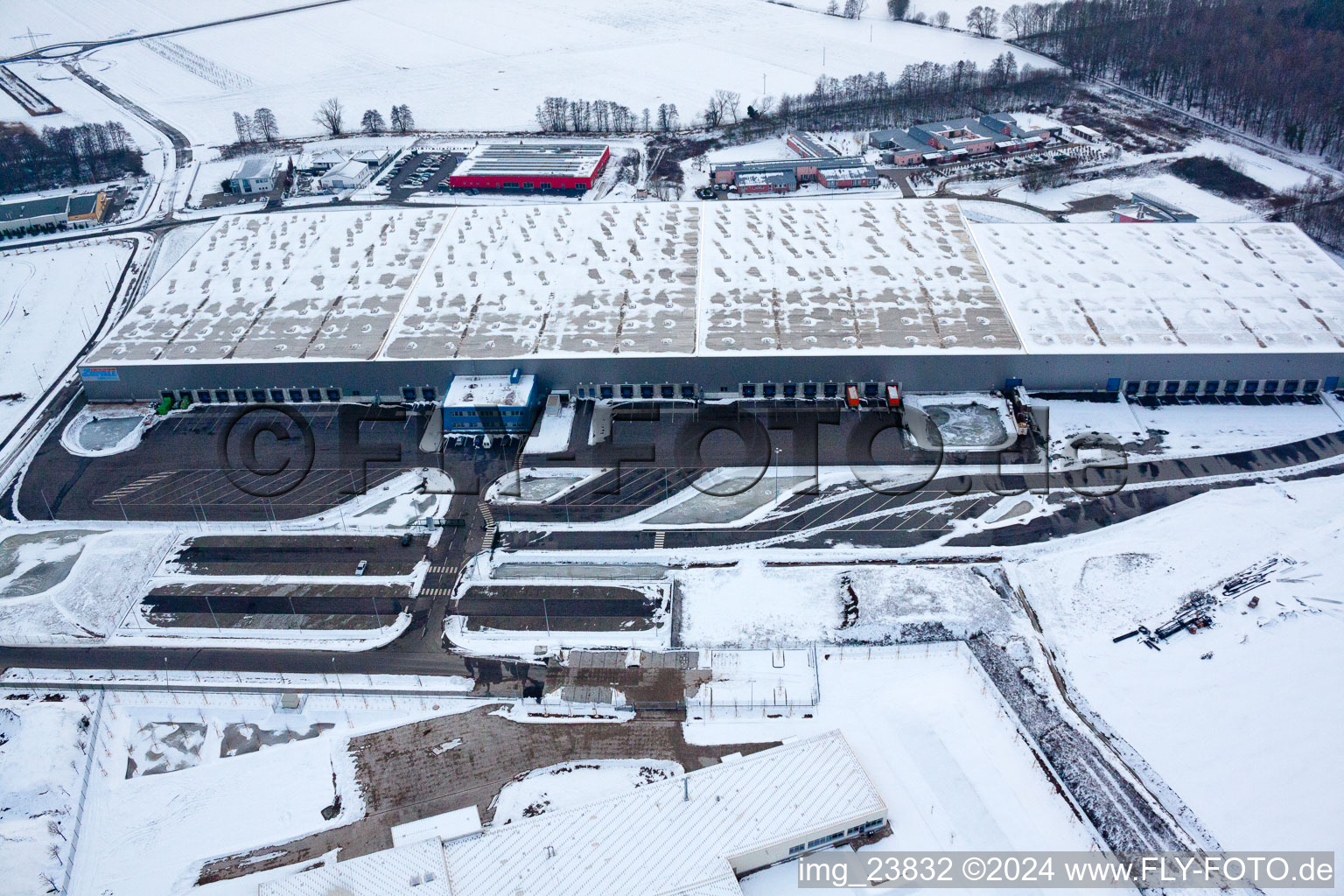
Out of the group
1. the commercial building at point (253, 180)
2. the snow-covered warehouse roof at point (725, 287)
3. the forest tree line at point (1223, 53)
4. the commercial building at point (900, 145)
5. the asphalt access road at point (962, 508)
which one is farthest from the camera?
the commercial building at point (253, 180)

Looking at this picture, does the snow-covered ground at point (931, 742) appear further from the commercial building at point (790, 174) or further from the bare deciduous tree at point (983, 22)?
the bare deciduous tree at point (983, 22)

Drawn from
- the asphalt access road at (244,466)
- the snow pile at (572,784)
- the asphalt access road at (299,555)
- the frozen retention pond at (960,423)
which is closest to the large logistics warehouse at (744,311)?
the frozen retention pond at (960,423)

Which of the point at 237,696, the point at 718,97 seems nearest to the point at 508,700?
the point at 237,696

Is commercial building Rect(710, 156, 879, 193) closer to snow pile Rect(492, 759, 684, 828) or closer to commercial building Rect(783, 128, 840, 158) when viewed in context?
commercial building Rect(783, 128, 840, 158)

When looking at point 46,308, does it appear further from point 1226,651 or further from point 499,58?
point 1226,651

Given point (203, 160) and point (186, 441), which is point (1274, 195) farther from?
point (203, 160)
